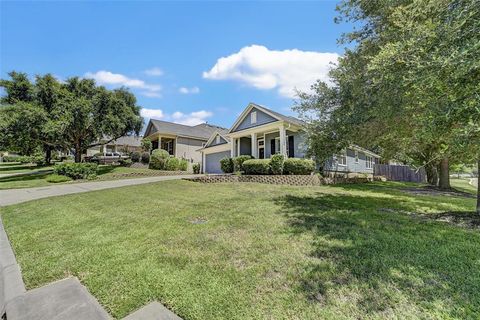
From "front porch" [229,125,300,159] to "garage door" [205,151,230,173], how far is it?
6.13 ft

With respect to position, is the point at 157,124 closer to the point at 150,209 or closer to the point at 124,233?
the point at 150,209

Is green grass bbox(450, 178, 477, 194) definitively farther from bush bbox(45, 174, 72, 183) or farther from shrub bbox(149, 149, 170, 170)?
bush bbox(45, 174, 72, 183)

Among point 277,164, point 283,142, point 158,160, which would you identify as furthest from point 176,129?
point 277,164

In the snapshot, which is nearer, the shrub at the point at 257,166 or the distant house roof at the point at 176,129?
the shrub at the point at 257,166

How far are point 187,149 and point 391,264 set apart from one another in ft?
93.7

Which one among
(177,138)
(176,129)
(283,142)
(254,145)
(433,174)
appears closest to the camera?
(283,142)

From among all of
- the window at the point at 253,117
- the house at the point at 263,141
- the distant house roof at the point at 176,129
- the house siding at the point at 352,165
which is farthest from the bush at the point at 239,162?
the distant house roof at the point at 176,129

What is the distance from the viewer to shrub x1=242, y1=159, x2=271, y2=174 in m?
15.4

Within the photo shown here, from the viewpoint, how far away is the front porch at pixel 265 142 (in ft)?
55.5

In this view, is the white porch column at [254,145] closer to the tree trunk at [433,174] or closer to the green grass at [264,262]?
the green grass at [264,262]

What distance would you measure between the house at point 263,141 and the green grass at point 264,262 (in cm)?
1065

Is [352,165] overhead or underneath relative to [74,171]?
overhead

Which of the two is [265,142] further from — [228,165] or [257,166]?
[257,166]

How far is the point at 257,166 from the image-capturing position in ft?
51.9
